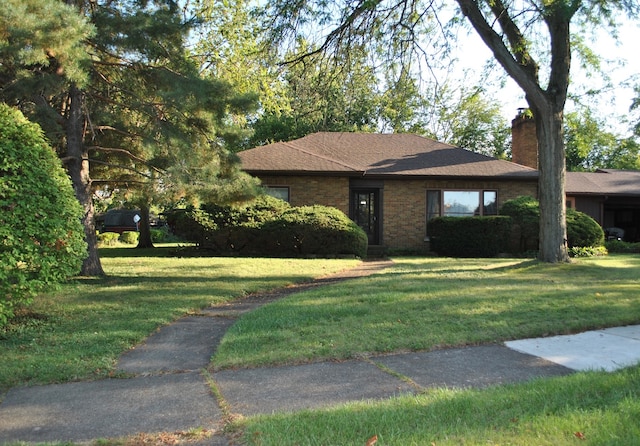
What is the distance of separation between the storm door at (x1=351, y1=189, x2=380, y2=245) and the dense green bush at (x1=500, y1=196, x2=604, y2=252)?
4.82 m

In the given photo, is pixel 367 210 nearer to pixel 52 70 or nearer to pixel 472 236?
pixel 472 236

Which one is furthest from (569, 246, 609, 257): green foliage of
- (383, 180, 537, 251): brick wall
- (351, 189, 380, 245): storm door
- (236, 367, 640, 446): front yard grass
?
(236, 367, 640, 446): front yard grass

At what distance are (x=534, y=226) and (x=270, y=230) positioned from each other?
9316mm

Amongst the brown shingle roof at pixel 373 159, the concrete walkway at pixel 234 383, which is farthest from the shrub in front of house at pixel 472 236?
the concrete walkway at pixel 234 383

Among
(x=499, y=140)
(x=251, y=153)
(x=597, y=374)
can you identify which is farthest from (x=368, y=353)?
(x=499, y=140)

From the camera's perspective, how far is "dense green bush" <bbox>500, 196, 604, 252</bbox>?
1778 cm

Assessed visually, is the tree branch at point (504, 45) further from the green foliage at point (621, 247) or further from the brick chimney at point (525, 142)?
the brick chimney at point (525, 142)

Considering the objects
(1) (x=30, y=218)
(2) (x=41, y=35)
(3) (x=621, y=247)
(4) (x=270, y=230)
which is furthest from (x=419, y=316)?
(3) (x=621, y=247)

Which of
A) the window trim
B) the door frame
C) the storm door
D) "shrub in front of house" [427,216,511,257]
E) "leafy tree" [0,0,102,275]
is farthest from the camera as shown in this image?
the storm door

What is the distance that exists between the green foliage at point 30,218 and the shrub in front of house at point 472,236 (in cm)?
1403

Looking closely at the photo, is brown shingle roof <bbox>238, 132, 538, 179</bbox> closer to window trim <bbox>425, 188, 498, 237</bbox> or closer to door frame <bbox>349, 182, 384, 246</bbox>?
door frame <bbox>349, 182, 384, 246</bbox>

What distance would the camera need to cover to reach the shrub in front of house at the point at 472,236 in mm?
17953

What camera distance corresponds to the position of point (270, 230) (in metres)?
16.6

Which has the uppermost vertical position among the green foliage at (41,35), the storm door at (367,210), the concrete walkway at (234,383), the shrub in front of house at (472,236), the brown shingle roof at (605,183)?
the green foliage at (41,35)
